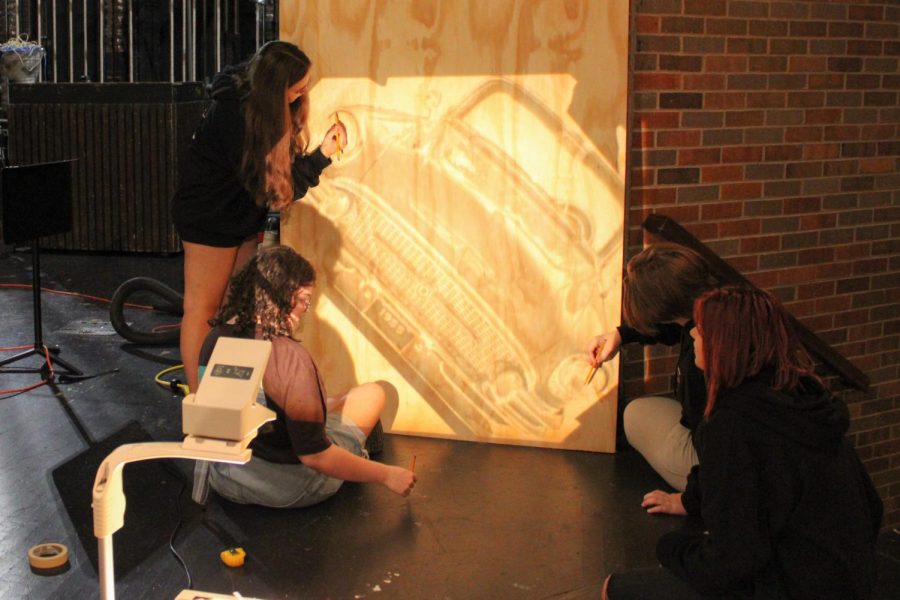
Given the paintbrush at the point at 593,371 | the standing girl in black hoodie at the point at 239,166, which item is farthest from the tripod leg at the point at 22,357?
the paintbrush at the point at 593,371

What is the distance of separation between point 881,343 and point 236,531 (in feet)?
10.8

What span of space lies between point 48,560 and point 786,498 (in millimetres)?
2065

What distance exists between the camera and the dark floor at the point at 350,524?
3.12 m

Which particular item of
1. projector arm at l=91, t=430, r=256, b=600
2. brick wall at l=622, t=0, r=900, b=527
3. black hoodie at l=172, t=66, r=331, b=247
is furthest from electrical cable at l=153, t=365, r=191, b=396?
projector arm at l=91, t=430, r=256, b=600

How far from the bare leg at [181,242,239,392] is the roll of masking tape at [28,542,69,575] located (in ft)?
3.13

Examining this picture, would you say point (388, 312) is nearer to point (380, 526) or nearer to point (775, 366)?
point (380, 526)

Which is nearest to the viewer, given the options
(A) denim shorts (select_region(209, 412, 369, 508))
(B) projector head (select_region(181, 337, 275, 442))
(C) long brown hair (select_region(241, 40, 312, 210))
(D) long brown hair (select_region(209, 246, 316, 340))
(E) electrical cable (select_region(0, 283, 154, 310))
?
(B) projector head (select_region(181, 337, 275, 442))

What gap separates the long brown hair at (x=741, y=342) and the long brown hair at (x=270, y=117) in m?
1.84

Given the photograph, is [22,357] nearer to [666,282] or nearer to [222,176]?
[222,176]

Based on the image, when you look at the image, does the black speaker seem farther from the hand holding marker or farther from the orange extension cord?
the hand holding marker

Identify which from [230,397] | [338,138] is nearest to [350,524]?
[338,138]

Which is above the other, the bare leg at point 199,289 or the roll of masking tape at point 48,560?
the bare leg at point 199,289

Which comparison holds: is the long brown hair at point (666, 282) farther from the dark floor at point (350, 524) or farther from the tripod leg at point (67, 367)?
the tripod leg at point (67, 367)

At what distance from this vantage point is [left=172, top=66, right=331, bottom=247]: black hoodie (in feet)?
13.0
